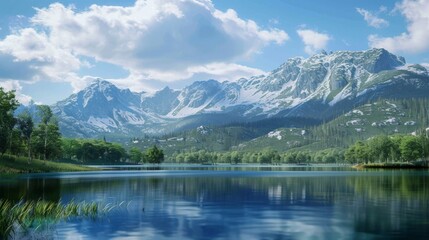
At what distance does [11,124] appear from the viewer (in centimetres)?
15738

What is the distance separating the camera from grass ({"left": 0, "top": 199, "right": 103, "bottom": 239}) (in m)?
39.9

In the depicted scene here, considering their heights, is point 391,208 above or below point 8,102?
below

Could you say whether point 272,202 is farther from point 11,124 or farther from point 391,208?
point 11,124

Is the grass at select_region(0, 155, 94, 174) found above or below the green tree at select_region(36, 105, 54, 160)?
below

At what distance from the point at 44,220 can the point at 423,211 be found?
44942 millimetres

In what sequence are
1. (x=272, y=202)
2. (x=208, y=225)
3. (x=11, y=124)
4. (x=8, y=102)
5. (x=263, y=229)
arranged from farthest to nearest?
(x=11, y=124) → (x=8, y=102) → (x=272, y=202) → (x=208, y=225) → (x=263, y=229)

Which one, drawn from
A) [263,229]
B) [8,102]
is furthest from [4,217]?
[8,102]

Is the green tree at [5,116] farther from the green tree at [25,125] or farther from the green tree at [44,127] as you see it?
the green tree at [44,127]

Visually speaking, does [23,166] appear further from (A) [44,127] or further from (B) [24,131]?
(A) [44,127]

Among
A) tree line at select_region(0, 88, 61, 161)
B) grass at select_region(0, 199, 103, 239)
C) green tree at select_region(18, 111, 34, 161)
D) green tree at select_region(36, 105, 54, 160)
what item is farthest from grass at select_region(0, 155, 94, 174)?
grass at select_region(0, 199, 103, 239)

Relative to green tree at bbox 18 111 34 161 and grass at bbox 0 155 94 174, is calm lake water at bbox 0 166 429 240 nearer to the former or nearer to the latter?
grass at bbox 0 155 94 174

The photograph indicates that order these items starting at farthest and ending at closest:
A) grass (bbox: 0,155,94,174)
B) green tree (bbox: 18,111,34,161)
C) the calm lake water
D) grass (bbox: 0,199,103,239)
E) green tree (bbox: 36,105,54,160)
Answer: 1. green tree (bbox: 36,105,54,160)
2. green tree (bbox: 18,111,34,161)
3. grass (bbox: 0,155,94,174)
4. the calm lake water
5. grass (bbox: 0,199,103,239)

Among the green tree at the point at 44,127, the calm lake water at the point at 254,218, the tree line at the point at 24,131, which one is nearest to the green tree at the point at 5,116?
the tree line at the point at 24,131

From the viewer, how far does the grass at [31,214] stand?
131ft
